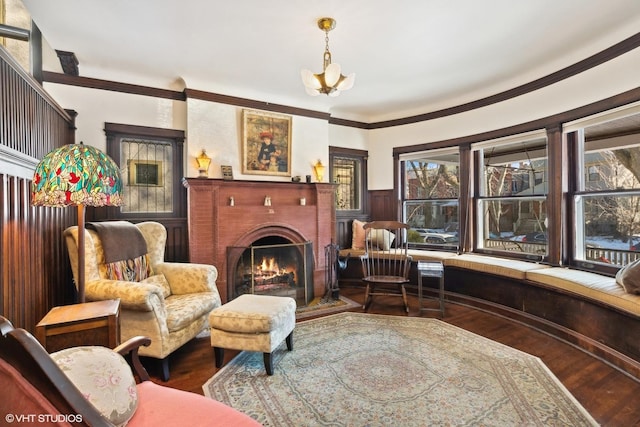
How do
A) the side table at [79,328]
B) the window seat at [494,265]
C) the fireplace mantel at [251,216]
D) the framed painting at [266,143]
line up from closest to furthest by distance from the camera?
1. the side table at [79,328]
2. the window seat at [494,265]
3. the fireplace mantel at [251,216]
4. the framed painting at [266,143]

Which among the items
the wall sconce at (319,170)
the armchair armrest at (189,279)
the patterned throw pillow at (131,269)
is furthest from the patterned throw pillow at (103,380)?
the wall sconce at (319,170)

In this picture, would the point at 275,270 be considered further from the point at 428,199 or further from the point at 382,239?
the point at 428,199

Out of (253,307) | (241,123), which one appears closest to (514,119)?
(241,123)

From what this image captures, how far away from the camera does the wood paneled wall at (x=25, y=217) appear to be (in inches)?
70.5

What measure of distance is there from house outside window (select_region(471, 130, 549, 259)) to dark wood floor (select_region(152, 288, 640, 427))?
107cm

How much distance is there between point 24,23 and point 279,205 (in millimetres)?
2824

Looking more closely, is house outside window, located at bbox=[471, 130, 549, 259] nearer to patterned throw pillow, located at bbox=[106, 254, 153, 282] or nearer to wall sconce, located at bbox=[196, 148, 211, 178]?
wall sconce, located at bbox=[196, 148, 211, 178]

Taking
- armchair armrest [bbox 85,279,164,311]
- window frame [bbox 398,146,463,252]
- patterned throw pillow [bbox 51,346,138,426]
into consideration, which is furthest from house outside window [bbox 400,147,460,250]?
patterned throw pillow [bbox 51,346,138,426]

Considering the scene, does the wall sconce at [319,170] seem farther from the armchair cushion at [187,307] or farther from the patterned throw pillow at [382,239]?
the armchair cushion at [187,307]

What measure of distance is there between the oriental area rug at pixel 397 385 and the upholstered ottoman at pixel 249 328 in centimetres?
20

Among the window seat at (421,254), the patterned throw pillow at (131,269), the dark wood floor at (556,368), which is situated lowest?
the dark wood floor at (556,368)

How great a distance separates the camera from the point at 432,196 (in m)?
4.71

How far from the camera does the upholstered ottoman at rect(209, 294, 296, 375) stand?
2217mm

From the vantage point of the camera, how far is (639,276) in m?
2.31
